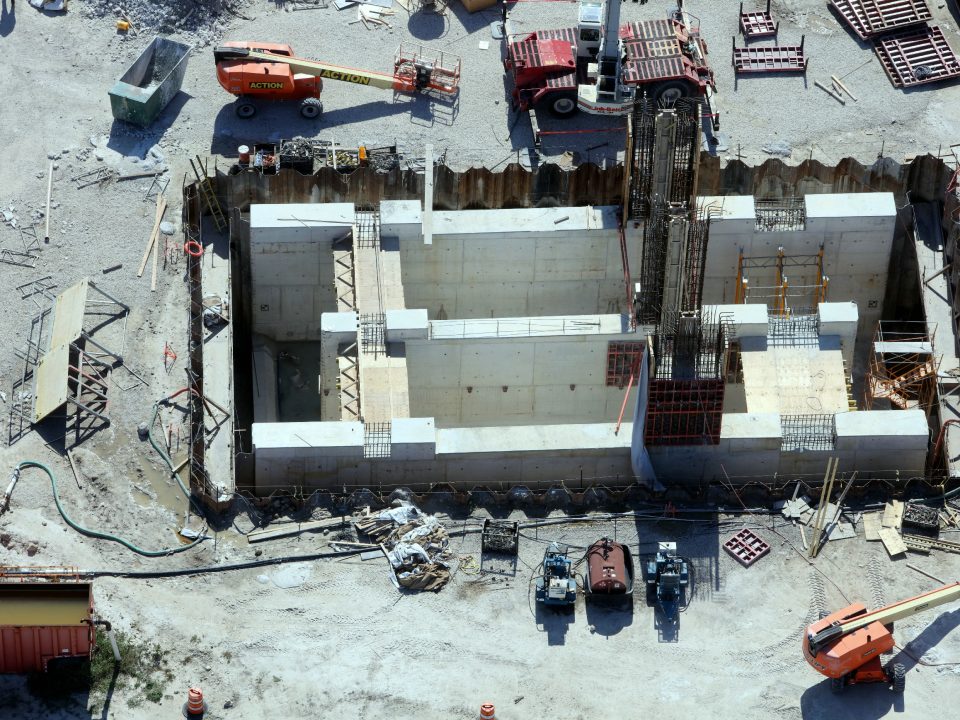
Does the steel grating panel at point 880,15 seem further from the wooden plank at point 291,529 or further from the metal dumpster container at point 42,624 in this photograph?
the metal dumpster container at point 42,624

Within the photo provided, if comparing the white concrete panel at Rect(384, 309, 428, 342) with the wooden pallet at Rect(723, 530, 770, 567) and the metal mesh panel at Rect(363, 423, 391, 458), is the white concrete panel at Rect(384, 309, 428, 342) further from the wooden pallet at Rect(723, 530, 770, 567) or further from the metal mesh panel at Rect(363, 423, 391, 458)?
the wooden pallet at Rect(723, 530, 770, 567)

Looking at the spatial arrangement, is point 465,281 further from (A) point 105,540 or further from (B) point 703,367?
(A) point 105,540

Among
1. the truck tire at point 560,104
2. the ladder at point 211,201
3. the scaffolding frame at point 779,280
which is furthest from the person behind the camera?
the truck tire at point 560,104

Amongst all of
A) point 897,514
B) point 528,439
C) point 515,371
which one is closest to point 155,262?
point 515,371

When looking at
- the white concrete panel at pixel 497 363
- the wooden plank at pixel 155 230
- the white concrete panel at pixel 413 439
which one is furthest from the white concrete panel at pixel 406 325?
the wooden plank at pixel 155 230

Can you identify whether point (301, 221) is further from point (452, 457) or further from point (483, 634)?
point (483, 634)

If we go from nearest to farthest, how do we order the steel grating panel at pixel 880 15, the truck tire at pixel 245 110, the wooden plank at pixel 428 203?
the wooden plank at pixel 428 203
the truck tire at pixel 245 110
the steel grating panel at pixel 880 15

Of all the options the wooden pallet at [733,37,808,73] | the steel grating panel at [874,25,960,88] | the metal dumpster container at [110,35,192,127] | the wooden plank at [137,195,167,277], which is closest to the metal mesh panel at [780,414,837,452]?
the wooden pallet at [733,37,808,73]
